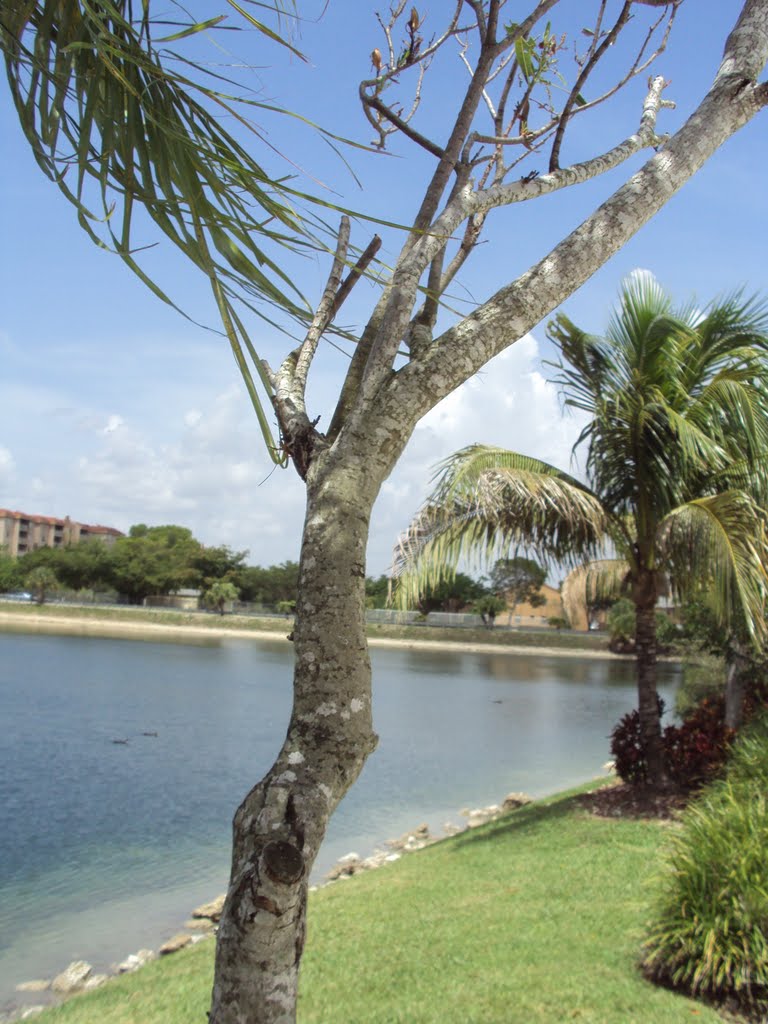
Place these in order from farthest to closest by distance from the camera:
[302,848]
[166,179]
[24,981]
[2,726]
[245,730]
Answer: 1. [245,730]
2. [2,726]
3. [24,981]
4. [166,179]
5. [302,848]

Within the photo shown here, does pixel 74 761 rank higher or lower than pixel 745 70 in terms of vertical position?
lower

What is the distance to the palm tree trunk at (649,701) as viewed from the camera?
415 inches

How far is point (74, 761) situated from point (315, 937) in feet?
39.7

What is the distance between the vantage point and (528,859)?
8711mm

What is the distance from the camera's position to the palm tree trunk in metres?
10.5

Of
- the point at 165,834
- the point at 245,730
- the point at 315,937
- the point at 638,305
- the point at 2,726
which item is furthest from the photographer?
the point at 245,730

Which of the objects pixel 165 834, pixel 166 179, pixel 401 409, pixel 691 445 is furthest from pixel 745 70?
pixel 165 834

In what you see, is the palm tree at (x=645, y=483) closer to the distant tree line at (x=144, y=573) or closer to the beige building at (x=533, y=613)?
the beige building at (x=533, y=613)

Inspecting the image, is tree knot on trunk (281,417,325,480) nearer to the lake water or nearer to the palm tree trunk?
the lake water

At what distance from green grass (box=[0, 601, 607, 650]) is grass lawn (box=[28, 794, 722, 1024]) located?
5417 cm

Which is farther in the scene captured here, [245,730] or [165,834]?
[245,730]

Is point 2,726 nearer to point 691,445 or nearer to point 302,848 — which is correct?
point 691,445

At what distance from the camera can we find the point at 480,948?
6.10 meters

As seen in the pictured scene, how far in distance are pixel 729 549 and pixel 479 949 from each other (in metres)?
4.47
